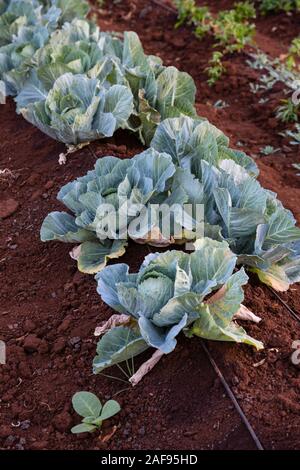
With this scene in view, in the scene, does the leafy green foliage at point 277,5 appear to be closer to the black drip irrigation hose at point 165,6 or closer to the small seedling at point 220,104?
the black drip irrigation hose at point 165,6

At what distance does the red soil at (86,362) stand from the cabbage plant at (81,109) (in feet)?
0.59

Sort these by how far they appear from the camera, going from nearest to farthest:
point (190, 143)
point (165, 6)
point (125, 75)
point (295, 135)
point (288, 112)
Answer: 1. point (190, 143)
2. point (125, 75)
3. point (295, 135)
4. point (288, 112)
5. point (165, 6)

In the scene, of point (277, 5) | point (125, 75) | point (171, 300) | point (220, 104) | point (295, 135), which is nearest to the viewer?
point (171, 300)

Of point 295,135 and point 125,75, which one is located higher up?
point 125,75

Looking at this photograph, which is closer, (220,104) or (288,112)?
(288,112)

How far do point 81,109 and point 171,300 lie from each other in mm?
1918

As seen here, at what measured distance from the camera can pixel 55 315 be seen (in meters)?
3.67

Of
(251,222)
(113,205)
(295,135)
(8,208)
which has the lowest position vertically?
(8,208)

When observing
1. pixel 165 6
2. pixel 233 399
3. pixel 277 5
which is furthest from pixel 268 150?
pixel 165 6

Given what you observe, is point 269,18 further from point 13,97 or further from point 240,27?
point 13,97

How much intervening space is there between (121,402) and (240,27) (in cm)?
471

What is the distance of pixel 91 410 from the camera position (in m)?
3.02

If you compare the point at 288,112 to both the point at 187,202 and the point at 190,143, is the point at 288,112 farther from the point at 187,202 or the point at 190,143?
the point at 187,202

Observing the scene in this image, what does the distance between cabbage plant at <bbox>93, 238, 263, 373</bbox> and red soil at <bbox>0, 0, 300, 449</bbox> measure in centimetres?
17
